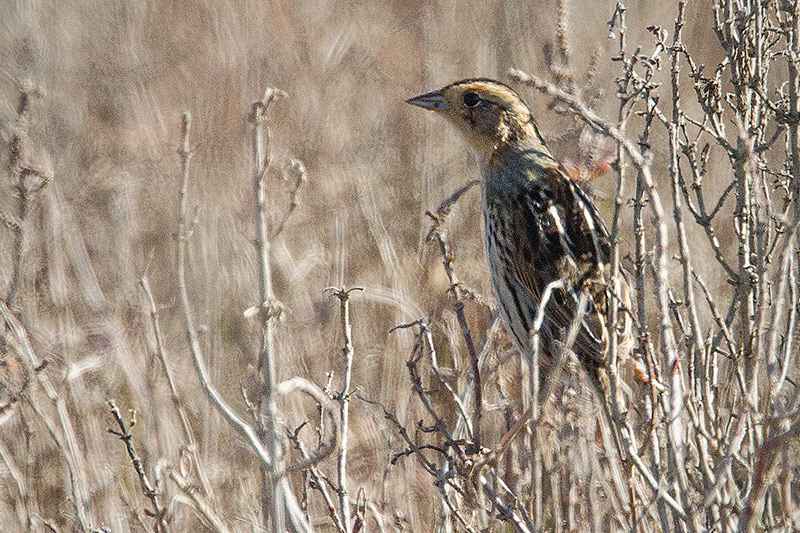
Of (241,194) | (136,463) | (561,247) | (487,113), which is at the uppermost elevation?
(241,194)

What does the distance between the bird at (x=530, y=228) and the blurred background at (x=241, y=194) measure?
0.48 ft

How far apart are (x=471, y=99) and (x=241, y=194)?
1809 millimetres

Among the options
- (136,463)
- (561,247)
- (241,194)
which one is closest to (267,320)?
(136,463)

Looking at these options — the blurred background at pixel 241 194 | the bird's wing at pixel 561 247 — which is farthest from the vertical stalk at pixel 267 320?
the bird's wing at pixel 561 247

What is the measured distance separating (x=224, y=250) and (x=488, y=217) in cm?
158

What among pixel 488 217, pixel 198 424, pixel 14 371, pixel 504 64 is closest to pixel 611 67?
pixel 504 64

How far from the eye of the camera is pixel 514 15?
5.48 meters

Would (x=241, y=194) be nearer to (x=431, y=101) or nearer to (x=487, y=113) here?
(x=431, y=101)

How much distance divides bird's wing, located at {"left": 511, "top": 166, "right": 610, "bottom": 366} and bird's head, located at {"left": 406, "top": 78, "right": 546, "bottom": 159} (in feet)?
0.82

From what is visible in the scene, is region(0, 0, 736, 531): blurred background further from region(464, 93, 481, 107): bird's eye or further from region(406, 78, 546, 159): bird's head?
region(464, 93, 481, 107): bird's eye

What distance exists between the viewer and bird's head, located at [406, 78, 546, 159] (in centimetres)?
324

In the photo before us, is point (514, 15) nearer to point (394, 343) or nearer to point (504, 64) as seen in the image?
point (504, 64)

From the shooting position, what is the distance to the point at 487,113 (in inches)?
129

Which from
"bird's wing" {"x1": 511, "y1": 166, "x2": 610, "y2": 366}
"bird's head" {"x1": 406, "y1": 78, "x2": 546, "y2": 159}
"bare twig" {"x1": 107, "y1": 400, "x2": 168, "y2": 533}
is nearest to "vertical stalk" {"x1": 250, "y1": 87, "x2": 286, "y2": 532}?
"bare twig" {"x1": 107, "y1": 400, "x2": 168, "y2": 533}
